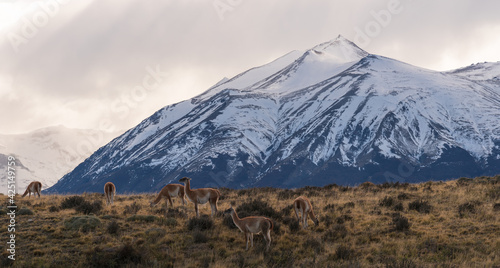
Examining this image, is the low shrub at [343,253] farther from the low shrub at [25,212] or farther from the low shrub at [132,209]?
the low shrub at [25,212]

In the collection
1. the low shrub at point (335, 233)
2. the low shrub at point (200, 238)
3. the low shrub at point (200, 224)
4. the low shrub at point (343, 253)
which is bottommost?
the low shrub at point (343, 253)

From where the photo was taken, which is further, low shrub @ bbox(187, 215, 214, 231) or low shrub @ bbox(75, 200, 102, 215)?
low shrub @ bbox(75, 200, 102, 215)

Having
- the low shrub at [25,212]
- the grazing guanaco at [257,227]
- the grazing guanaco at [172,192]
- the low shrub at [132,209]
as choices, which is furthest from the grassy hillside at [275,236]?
the grazing guanaco at [172,192]

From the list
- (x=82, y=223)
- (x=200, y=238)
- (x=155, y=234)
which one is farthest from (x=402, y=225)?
(x=82, y=223)

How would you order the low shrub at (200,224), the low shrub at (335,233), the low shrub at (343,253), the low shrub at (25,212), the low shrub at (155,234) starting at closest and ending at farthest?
the low shrub at (343,253) < the low shrub at (155,234) < the low shrub at (335,233) < the low shrub at (200,224) < the low shrub at (25,212)

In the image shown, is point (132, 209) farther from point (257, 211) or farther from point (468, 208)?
point (468, 208)

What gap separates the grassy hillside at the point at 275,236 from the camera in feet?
53.6

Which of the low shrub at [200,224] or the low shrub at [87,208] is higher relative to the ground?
the low shrub at [87,208]

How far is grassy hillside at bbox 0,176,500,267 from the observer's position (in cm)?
1633

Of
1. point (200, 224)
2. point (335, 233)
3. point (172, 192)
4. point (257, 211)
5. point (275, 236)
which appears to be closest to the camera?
point (275, 236)

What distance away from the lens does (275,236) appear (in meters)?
19.0

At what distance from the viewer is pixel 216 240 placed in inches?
738

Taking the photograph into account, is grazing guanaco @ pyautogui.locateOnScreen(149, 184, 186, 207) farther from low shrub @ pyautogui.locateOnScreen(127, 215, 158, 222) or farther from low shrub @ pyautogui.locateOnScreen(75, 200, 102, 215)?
low shrub @ pyautogui.locateOnScreen(127, 215, 158, 222)

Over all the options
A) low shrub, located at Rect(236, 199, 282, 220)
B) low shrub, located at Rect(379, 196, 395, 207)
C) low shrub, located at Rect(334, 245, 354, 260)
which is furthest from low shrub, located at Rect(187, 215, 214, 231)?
low shrub, located at Rect(379, 196, 395, 207)
